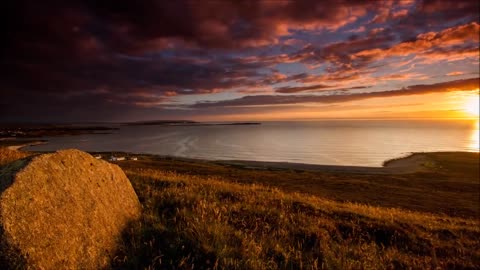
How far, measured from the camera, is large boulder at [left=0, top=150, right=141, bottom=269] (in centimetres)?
368

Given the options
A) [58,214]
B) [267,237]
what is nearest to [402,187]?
[267,237]

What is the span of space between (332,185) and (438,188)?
65.0 ft

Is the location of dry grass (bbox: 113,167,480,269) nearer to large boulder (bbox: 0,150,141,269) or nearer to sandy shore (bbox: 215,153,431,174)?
large boulder (bbox: 0,150,141,269)

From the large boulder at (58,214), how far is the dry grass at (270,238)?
46 centimetres

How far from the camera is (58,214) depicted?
14.2ft

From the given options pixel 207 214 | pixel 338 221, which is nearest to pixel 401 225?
pixel 338 221

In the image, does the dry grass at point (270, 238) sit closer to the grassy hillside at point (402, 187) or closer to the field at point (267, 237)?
the field at point (267, 237)

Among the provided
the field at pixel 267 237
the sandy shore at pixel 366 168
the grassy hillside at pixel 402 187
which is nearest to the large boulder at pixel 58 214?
the field at pixel 267 237

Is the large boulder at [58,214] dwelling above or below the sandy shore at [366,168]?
above

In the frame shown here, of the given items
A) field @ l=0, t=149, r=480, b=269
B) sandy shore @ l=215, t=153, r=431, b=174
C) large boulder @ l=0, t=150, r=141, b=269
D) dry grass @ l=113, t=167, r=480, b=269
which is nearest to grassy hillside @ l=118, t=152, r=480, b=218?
sandy shore @ l=215, t=153, r=431, b=174

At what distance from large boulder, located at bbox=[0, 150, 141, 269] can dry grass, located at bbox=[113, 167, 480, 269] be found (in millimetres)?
462

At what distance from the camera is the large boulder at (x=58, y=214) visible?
368cm

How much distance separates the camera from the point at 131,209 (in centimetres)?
631

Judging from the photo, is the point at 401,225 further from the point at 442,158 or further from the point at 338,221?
the point at 442,158
